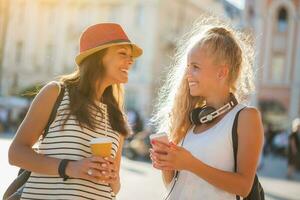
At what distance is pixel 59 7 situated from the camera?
4962 centimetres

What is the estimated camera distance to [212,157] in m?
2.95

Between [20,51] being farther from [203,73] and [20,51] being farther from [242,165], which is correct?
[242,165]

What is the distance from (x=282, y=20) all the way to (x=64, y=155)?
3932 centimetres

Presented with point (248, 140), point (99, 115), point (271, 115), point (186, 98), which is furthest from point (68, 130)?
point (271, 115)

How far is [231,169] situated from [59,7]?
47.9 m

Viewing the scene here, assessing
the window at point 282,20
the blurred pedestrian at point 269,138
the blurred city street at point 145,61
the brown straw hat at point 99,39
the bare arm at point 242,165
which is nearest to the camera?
the bare arm at point 242,165

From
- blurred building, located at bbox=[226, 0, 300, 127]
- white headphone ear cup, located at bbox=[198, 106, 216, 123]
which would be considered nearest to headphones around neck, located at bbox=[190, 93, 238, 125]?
white headphone ear cup, located at bbox=[198, 106, 216, 123]

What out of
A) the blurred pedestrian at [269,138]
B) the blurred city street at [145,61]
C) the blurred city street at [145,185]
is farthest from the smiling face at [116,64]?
the blurred pedestrian at [269,138]

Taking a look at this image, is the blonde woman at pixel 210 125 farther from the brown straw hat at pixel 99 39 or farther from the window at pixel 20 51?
the window at pixel 20 51

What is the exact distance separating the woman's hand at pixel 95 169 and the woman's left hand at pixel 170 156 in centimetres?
24

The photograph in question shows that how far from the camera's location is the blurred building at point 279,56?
4019 centimetres

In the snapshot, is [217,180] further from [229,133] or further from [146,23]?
[146,23]

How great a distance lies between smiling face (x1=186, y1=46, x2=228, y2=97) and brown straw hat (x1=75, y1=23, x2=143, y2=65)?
1.58ft

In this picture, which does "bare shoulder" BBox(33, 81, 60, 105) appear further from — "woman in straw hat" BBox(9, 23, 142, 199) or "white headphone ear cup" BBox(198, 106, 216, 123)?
"white headphone ear cup" BBox(198, 106, 216, 123)
